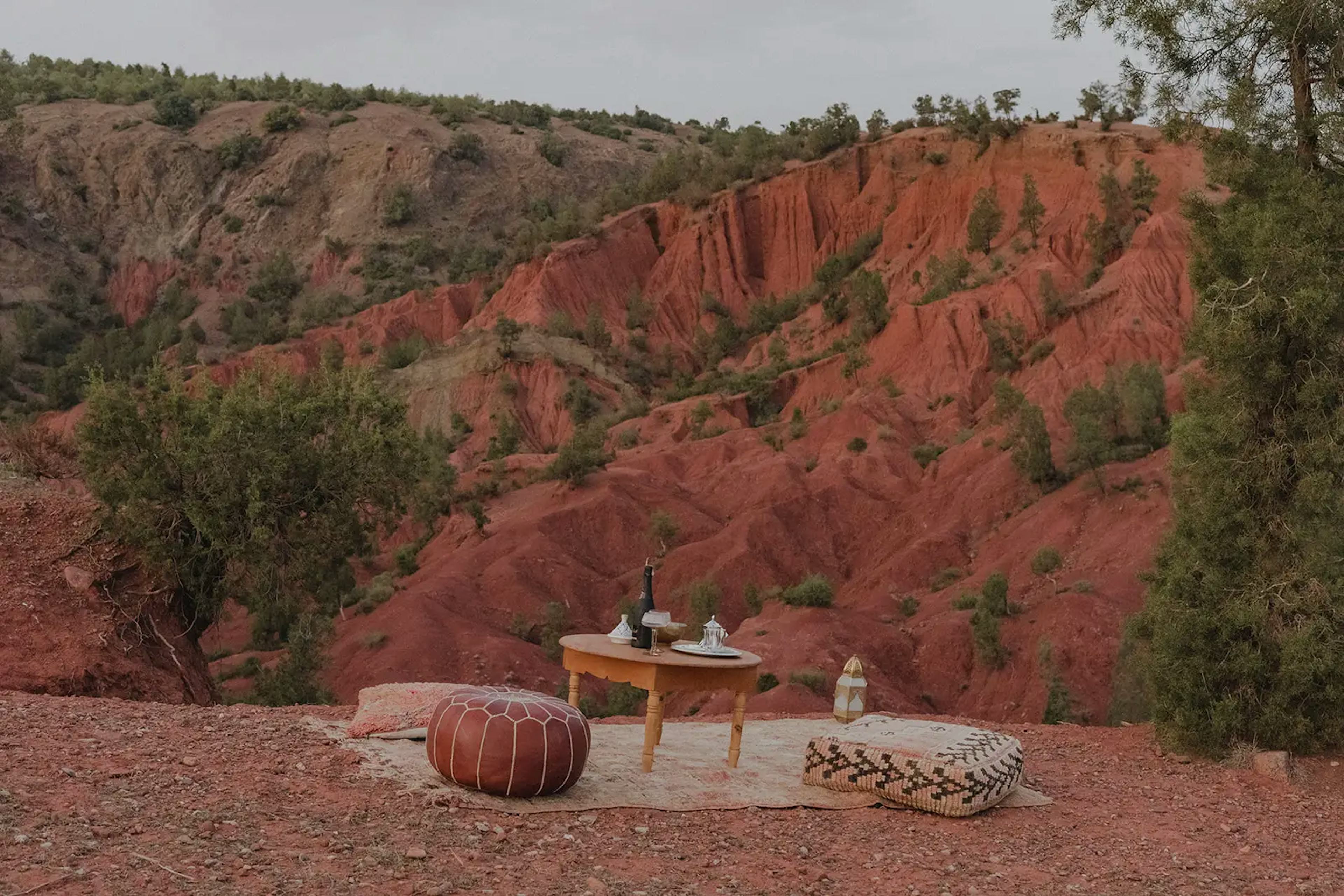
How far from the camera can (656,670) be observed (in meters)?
7.65

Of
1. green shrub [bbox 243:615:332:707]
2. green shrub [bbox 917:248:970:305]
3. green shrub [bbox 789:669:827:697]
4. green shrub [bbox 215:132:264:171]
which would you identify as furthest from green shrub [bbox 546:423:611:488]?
green shrub [bbox 215:132:264:171]

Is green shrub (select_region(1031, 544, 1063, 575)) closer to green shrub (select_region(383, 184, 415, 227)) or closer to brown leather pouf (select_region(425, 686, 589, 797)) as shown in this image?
brown leather pouf (select_region(425, 686, 589, 797))

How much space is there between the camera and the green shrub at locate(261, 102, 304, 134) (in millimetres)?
60875

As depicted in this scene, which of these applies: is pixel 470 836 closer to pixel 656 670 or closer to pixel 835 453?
pixel 656 670

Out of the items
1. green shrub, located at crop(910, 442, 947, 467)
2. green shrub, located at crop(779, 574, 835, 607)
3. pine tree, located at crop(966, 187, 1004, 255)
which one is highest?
pine tree, located at crop(966, 187, 1004, 255)

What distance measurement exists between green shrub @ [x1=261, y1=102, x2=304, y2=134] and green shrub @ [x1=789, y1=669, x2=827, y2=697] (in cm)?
4913

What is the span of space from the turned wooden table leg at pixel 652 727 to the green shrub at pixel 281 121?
191 feet

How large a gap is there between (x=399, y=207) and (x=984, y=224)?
26702 mm

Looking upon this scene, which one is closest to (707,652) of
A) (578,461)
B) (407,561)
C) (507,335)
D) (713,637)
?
(713,637)

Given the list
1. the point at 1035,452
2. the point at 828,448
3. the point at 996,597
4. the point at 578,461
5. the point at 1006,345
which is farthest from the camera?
the point at 1006,345

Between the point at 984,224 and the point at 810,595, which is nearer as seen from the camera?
the point at 810,595

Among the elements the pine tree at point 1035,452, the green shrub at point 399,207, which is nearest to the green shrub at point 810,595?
the pine tree at point 1035,452

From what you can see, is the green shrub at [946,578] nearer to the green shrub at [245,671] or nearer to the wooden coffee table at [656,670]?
the green shrub at [245,671]

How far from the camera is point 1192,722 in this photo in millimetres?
9398
